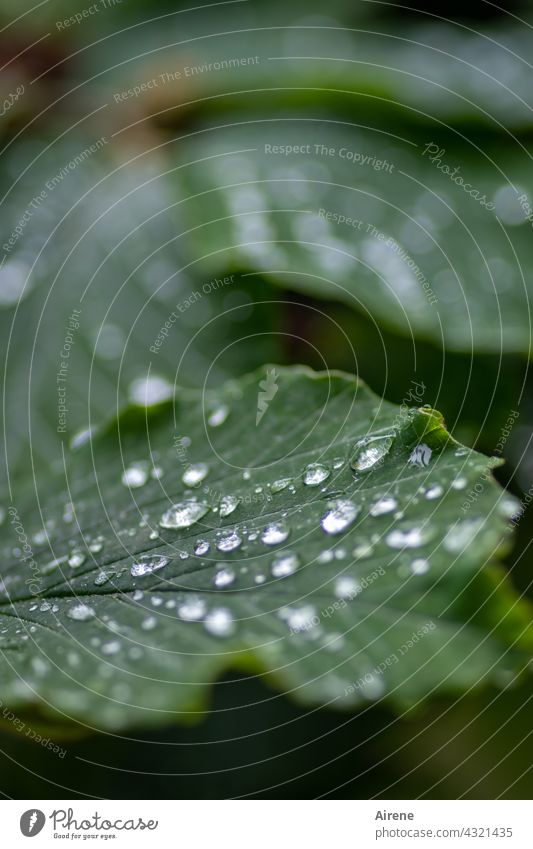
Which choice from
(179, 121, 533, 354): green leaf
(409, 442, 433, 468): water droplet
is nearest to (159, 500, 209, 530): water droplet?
(409, 442, 433, 468): water droplet

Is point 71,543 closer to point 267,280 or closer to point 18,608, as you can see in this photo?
point 18,608

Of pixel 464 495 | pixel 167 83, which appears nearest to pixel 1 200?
pixel 167 83

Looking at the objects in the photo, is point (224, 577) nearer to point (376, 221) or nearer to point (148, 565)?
point (148, 565)

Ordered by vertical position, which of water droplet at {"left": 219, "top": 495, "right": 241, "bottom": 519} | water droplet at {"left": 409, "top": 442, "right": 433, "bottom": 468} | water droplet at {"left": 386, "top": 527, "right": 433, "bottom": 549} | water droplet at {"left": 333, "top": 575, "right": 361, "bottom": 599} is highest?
water droplet at {"left": 219, "top": 495, "right": 241, "bottom": 519}

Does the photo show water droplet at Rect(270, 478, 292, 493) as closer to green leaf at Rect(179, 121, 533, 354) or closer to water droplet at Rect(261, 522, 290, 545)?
water droplet at Rect(261, 522, 290, 545)

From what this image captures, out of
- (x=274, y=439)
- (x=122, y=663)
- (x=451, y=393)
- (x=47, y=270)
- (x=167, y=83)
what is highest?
(x=167, y=83)
